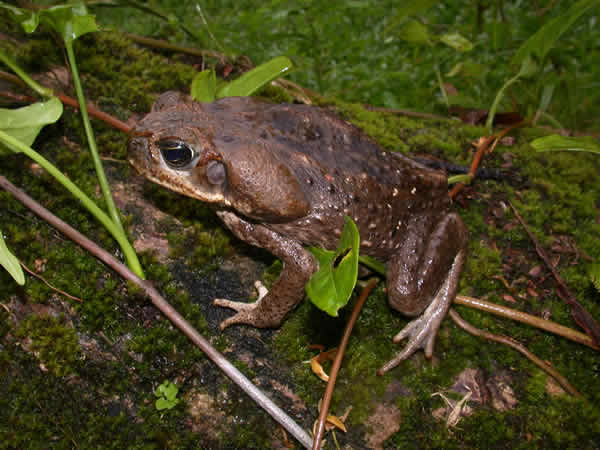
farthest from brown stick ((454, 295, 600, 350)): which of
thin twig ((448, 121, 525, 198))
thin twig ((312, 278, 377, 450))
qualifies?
thin twig ((448, 121, 525, 198))

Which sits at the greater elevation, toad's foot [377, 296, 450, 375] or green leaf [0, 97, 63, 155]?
green leaf [0, 97, 63, 155]

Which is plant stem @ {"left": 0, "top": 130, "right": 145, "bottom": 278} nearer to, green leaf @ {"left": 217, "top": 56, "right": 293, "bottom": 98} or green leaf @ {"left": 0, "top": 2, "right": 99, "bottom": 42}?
green leaf @ {"left": 0, "top": 2, "right": 99, "bottom": 42}

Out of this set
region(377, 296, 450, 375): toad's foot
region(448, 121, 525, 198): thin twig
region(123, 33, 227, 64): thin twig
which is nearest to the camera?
region(377, 296, 450, 375): toad's foot

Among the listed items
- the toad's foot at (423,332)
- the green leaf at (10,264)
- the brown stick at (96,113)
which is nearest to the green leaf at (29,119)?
the brown stick at (96,113)

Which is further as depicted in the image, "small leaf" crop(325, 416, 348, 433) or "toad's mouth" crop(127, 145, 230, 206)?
"toad's mouth" crop(127, 145, 230, 206)

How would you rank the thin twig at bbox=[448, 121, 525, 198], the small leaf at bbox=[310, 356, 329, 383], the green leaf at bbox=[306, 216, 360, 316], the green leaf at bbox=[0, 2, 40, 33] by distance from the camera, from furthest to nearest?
1. the thin twig at bbox=[448, 121, 525, 198]
2. the small leaf at bbox=[310, 356, 329, 383]
3. the green leaf at bbox=[0, 2, 40, 33]
4. the green leaf at bbox=[306, 216, 360, 316]

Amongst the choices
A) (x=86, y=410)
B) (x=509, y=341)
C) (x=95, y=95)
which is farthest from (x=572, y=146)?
(x=95, y=95)

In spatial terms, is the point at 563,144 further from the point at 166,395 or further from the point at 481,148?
the point at 166,395
